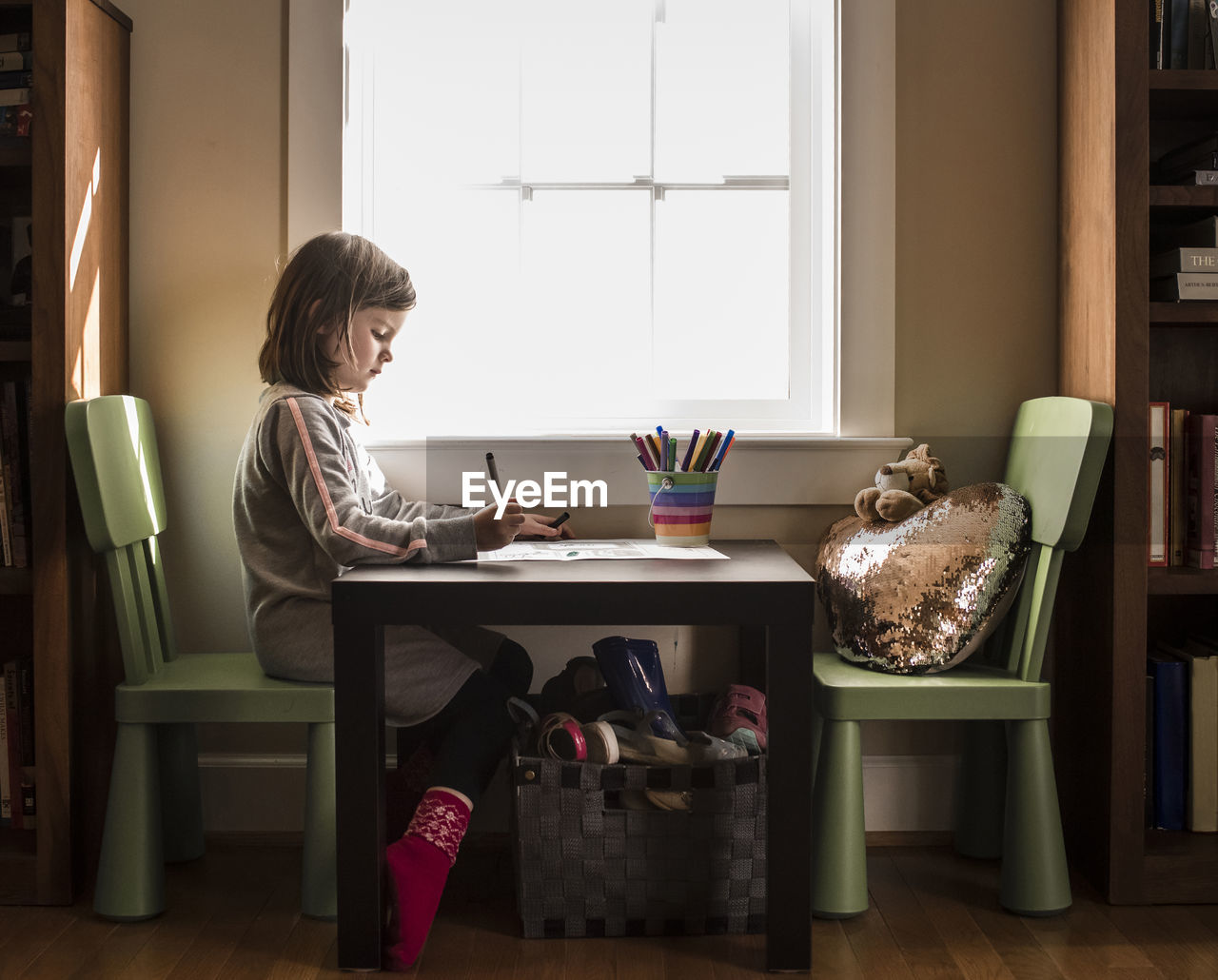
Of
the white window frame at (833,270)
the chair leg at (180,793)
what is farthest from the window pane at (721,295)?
the chair leg at (180,793)

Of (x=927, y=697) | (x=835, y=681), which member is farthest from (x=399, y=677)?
(x=927, y=697)

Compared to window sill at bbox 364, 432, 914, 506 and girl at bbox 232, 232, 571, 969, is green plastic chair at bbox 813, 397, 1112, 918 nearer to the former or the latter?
window sill at bbox 364, 432, 914, 506

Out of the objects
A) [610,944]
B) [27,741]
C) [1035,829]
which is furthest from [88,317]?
[1035,829]

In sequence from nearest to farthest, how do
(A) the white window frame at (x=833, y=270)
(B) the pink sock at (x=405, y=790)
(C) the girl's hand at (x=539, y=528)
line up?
1. (C) the girl's hand at (x=539, y=528)
2. (B) the pink sock at (x=405, y=790)
3. (A) the white window frame at (x=833, y=270)

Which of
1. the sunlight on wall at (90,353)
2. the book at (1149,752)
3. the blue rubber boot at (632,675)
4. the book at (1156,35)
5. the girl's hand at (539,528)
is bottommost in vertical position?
the book at (1149,752)

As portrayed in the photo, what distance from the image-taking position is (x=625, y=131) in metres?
2.28

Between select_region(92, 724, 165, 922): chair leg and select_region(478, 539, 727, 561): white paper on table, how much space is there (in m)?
0.66

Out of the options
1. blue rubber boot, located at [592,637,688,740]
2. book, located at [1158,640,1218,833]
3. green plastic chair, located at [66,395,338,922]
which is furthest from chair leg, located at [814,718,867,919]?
green plastic chair, located at [66,395,338,922]

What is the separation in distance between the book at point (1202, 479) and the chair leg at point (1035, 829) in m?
0.46

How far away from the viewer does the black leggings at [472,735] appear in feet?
5.81

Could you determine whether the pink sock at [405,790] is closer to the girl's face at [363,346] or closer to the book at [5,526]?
the girl's face at [363,346]

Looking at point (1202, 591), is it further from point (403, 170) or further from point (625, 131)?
point (403, 170)

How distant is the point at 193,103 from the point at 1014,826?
2.05 metres

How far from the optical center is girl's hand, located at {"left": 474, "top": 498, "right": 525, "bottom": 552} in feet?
5.61
